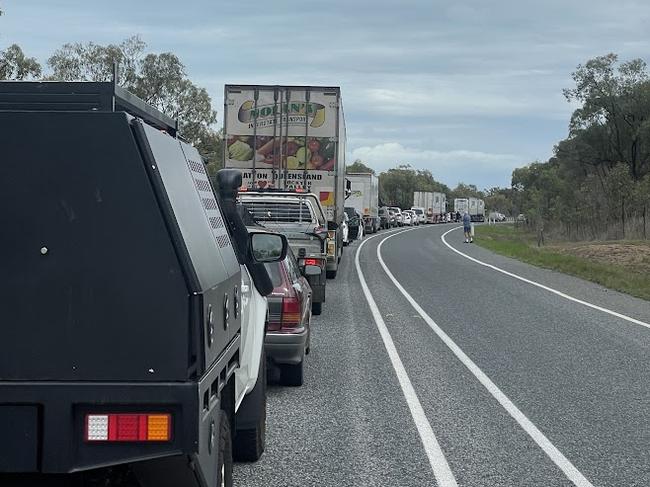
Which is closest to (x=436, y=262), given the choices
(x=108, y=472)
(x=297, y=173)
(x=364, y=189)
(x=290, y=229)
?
(x=297, y=173)

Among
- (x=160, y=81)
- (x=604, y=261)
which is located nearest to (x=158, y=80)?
(x=160, y=81)

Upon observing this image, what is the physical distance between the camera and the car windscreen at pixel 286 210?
18.0 m

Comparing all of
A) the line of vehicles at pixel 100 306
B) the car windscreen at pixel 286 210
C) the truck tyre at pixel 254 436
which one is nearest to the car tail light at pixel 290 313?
the truck tyre at pixel 254 436

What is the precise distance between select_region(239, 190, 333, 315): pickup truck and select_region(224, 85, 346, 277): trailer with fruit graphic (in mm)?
2982

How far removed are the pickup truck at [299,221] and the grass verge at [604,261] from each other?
7.12 meters

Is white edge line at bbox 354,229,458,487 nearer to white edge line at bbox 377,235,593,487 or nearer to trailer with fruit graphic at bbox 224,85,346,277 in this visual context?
white edge line at bbox 377,235,593,487

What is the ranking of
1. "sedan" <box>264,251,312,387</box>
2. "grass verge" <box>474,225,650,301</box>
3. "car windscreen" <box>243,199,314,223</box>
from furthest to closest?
"grass verge" <box>474,225,650,301</box>, "car windscreen" <box>243,199,314,223</box>, "sedan" <box>264,251,312,387</box>

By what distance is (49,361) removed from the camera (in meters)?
3.42

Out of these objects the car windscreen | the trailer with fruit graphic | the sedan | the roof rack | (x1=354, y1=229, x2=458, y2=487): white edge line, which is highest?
the trailer with fruit graphic

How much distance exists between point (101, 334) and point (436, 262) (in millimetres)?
27825

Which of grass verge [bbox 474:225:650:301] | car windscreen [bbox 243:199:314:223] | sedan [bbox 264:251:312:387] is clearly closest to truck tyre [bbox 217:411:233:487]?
sedan [bbox 264:251:312:387]

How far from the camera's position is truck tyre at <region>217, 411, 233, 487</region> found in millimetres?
4195

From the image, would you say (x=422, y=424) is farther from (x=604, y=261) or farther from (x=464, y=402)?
(x=604, y=261)

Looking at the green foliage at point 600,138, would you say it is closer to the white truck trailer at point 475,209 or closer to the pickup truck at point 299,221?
the pickup truck at point 299,221
